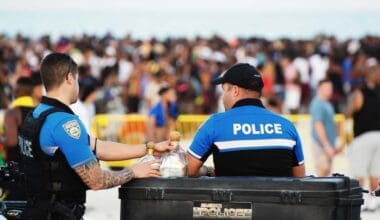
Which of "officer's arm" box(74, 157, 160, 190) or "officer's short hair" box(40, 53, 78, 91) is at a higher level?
"officer's short hair" box(40, 53, 78, 91)

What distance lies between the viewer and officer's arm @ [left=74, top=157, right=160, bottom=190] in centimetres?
645

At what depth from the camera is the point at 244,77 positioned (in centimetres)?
709

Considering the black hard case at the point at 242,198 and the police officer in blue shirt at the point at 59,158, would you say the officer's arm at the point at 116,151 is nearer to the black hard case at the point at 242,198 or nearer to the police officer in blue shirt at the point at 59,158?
the police officer in blue shirt at the point at 59,158

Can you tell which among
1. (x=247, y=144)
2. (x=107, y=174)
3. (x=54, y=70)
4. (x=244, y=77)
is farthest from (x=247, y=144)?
(x=54, y=70)

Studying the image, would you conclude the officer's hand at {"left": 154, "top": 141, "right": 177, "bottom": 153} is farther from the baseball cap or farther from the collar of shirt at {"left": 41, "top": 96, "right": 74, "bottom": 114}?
the collar of shirt at {"left": 41, "top": 96, "right": 74, "bottom": 114}

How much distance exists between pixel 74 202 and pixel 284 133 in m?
1.12

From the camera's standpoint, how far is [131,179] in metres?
6.49

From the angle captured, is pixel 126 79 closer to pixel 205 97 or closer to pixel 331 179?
pixel 205 97

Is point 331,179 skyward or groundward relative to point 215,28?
groundward

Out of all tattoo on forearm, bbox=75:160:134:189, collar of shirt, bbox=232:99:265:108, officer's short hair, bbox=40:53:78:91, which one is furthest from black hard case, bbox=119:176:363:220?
collar of shirt, bbox=232:99:265:108

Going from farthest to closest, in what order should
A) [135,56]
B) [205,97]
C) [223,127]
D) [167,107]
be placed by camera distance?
[135,56]
[205,97]
[167,107]
[223,127]

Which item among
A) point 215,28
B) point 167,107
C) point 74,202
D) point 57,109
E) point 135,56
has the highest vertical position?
point 215,28

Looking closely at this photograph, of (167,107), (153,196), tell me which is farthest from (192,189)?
(167,107)

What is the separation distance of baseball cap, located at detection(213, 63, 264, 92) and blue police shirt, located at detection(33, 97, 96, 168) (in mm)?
984
